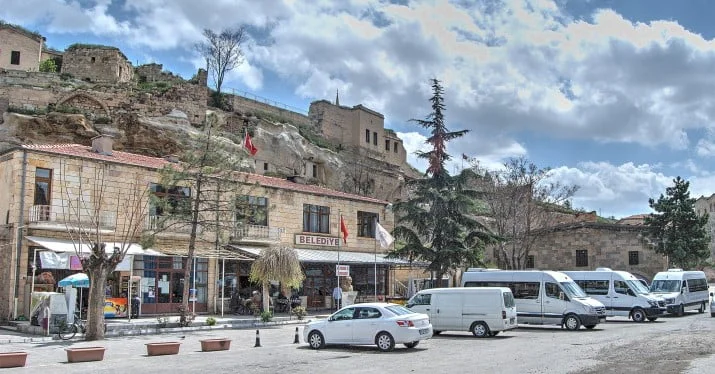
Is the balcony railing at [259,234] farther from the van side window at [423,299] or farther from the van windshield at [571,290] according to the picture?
the van windshield at [571,290]

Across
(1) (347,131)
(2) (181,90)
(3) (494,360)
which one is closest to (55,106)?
(2) (181,90)

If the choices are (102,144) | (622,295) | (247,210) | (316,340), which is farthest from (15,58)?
(622,295)

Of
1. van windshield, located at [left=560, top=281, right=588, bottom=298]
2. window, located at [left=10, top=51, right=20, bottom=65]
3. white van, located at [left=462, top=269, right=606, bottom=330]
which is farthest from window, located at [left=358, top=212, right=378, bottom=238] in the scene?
window, located at [left=10, top=51, right=20, bottom=65]

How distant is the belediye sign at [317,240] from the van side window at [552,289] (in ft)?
48.2

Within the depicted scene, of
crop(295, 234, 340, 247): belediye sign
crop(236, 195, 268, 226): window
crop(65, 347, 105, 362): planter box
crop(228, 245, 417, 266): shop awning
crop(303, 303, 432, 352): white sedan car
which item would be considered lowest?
crop(65, 347, 105, 362): planter box

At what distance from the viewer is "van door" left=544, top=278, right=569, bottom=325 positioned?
74.9 feet

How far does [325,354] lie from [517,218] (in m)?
30.2

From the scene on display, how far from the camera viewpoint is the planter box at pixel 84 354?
14.3m

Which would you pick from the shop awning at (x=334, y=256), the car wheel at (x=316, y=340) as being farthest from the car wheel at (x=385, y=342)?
the shop awning at (x=334, y=256)

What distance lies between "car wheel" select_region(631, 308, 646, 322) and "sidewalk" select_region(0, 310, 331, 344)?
14482mm

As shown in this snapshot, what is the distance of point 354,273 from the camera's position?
3688cm

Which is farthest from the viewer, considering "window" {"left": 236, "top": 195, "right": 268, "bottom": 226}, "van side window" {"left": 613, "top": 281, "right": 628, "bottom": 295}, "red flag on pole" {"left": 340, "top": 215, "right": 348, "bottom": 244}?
"red flag on pole" {"left": 340, "top": 215, "right": 348, "bottom": 244}

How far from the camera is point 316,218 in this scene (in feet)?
117

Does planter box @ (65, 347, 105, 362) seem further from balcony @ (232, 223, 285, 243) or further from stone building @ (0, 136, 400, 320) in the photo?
balcony @ (232, 223, 285, 243)
